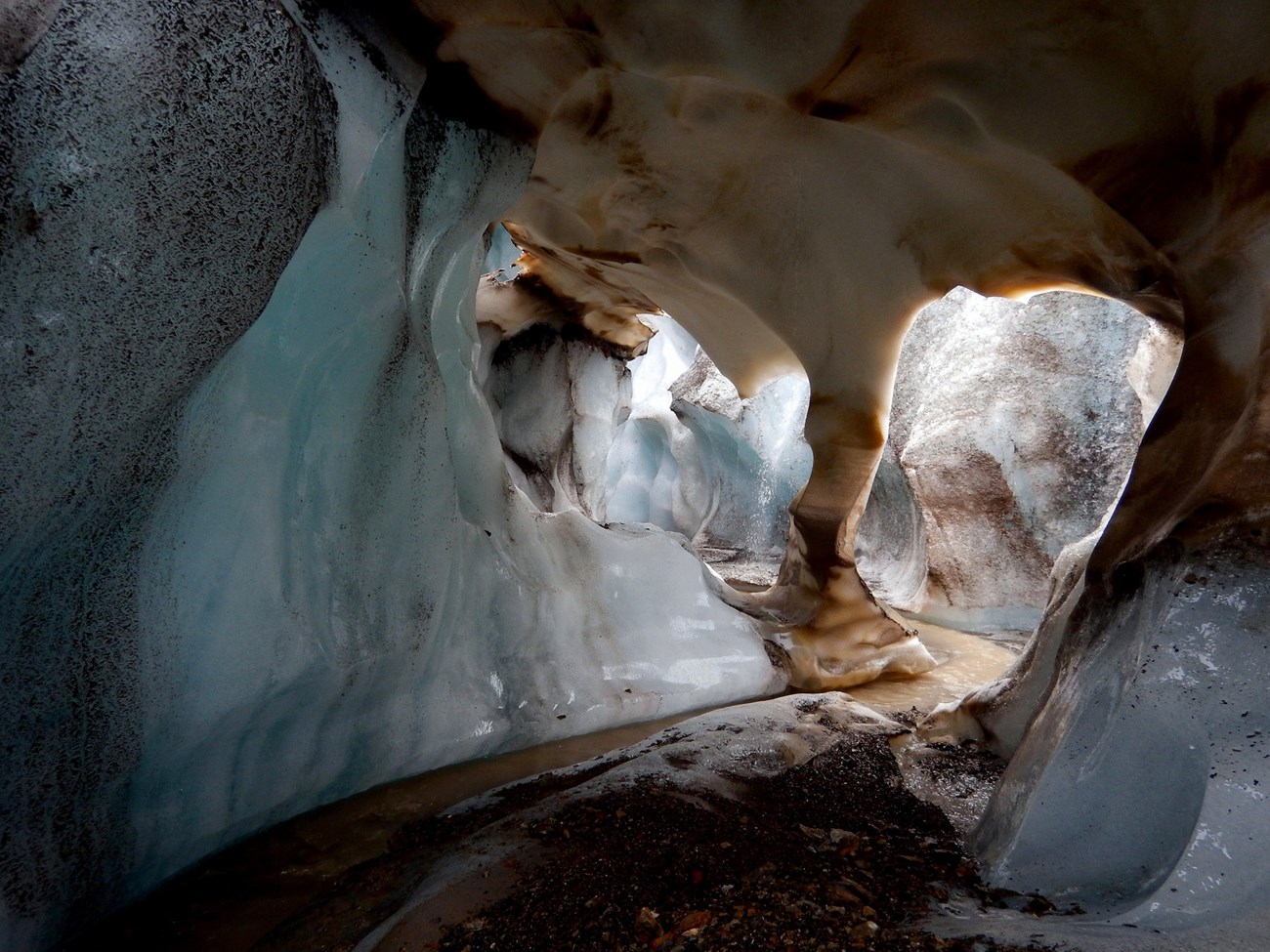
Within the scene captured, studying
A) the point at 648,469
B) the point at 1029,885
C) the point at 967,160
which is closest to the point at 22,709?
the point at 1029,885

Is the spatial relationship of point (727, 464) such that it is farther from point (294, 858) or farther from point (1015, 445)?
point (294, 858)

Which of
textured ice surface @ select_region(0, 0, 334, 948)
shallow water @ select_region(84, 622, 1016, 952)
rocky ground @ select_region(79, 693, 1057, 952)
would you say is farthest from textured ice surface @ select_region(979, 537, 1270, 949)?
textured ice surface @ select_region(0, 0, 334, 948)

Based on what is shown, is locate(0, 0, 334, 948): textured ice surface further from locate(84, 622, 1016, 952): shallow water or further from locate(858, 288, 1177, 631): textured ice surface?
locate(858, 288, 1177, 631): textured ice surface

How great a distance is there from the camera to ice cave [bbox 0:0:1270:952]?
1465 mm

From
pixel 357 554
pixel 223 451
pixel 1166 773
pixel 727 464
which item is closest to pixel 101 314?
pixel 223 451

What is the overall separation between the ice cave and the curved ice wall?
11mm

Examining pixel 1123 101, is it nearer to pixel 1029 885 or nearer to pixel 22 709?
pixel 1029 885

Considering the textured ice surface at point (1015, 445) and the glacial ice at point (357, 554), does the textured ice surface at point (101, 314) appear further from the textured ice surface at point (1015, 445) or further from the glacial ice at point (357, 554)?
the textured ice surface at point (1015, 445)

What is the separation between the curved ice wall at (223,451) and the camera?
4.77 ft

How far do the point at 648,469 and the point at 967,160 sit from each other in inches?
388

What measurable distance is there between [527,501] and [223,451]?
1.91 meters

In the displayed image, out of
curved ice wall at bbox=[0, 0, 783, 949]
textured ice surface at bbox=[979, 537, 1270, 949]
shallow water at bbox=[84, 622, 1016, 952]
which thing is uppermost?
curved ice wall at bbox=[0, 0, 783, 949]

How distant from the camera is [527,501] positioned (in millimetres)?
3781

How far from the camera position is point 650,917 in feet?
4.72
